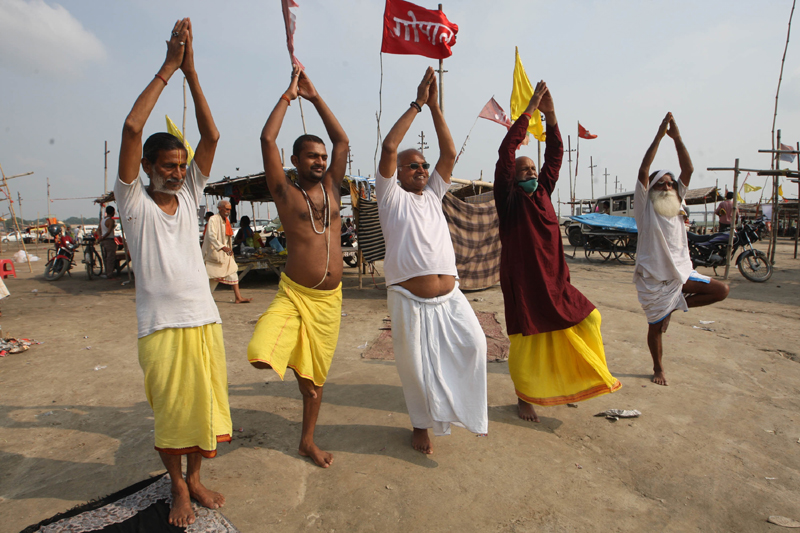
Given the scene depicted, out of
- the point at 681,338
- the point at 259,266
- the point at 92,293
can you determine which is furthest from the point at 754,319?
the point at 92,293

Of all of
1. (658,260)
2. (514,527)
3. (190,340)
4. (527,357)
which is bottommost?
(514,527)

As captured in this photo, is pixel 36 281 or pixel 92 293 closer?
pixel 92 293

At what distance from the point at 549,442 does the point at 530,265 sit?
3.94ft

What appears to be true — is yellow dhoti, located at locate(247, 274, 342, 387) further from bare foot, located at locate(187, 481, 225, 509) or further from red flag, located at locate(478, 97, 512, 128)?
red flag, located at locate(478, 97, 512, 128)

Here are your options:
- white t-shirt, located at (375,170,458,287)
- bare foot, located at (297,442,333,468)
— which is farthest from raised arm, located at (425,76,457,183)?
bare foot, located at (297,442,333,468)

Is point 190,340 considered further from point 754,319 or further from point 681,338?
point 754,319

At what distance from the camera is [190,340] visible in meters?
2.13

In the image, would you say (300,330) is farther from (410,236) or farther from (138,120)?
(138,120)

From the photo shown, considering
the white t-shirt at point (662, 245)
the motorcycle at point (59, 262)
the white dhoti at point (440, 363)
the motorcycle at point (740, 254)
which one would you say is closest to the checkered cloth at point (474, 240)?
the white t-shirt at point (662, 245)

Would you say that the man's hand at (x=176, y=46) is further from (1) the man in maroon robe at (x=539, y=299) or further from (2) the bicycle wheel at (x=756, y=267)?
(2) the bicycle wheel at (x=756, y=267)

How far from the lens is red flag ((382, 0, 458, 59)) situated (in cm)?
413

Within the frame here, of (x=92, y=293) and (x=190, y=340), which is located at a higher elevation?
(x=190, y=340)

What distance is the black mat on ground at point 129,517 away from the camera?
200 centimetres

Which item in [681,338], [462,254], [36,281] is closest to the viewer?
[681,338]
